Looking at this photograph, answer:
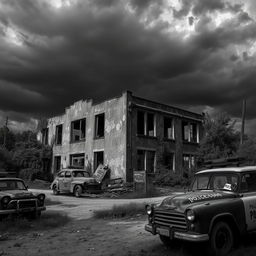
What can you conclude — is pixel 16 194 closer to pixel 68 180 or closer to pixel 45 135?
pixel 68 180

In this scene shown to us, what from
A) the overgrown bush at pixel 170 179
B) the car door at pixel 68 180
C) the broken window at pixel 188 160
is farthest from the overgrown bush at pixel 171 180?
the car door at pixel 68 180

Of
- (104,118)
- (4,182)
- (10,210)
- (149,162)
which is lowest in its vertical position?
(10,210)

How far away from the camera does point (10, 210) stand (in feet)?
33.7

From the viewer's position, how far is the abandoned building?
24.4 meters

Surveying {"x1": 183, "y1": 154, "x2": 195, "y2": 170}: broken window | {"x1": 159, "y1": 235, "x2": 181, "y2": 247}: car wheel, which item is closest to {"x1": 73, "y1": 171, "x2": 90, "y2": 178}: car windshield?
{"x1": 183, "y1": 154, "x2": 195, "y2": 170}: broken window

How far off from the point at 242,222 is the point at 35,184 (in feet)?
78.9

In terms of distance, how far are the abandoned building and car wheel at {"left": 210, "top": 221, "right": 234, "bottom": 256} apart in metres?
17.1

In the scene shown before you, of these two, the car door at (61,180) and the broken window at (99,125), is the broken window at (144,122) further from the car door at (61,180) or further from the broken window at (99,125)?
the car door at (61,180)

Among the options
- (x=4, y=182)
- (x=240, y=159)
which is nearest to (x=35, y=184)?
(x=4, y=182)

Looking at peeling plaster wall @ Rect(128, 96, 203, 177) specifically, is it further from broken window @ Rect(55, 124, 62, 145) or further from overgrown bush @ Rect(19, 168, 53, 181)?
broken window @ Rect(55, 124, 62, 145)

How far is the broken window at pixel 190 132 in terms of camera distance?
2970 centimetres

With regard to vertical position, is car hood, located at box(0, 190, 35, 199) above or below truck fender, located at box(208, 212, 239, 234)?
above

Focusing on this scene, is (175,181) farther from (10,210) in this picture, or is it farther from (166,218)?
(166,218)

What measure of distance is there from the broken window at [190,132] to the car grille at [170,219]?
910 inches
